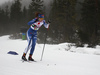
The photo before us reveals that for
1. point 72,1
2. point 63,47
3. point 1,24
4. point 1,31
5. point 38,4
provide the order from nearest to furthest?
1. point 63,47
2. point 72,1
3. point 38,4
4. point 1,31
5. point 1,24

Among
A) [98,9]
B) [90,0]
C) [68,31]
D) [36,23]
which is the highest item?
[90,0]

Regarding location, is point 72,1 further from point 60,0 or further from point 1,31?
point 1,31

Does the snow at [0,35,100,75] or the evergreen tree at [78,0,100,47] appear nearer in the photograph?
the snow at [0,35,100,75]

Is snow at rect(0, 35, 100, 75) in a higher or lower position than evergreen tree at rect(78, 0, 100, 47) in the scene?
lower

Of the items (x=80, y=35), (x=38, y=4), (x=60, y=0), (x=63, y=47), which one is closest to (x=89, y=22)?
(x=80, y=35)

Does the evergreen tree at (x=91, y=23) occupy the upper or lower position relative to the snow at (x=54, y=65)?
upper

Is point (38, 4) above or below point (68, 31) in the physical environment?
above

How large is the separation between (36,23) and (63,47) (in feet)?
16.7

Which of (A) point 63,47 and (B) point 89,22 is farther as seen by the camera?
(B) point 89,22

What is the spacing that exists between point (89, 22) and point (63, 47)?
8.93m

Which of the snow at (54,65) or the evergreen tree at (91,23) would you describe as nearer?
the snow at (54,65)

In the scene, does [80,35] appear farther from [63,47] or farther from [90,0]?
[90,0]

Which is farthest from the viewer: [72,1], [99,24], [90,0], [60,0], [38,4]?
[38,4]

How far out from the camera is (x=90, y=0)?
15078mm
